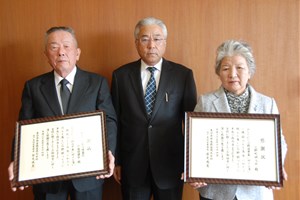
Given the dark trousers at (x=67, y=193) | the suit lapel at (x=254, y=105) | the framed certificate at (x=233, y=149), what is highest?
the suit lapel at (x=254, y=105)

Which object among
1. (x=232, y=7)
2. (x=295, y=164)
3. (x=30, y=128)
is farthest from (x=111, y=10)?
(x=295, y=164)

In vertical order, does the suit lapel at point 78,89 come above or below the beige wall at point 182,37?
below

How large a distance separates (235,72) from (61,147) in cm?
98

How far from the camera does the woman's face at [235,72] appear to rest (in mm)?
1479

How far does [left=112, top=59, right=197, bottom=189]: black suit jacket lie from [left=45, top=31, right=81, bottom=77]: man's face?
33cm

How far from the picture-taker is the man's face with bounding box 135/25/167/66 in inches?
69.8

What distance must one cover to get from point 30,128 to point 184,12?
1.40 meters

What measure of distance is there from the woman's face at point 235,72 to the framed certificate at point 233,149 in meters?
0.18

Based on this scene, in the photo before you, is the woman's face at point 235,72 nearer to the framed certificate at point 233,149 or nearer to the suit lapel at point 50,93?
the framed certificate at point 233,149

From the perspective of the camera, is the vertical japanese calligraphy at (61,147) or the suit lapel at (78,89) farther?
the suit lapel at (78,89)

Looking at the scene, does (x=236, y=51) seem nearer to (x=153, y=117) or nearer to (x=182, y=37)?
(x=153, y=117)

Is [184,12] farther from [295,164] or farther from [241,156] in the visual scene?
[295,164]

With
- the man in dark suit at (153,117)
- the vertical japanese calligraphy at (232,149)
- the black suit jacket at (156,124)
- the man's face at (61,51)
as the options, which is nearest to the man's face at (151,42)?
the man in dark suit at (153,117)

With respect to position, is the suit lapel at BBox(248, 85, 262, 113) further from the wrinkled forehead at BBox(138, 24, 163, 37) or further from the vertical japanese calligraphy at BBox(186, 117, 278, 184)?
the wrinkled forehead at BBox(138, 24, 163, 37)
